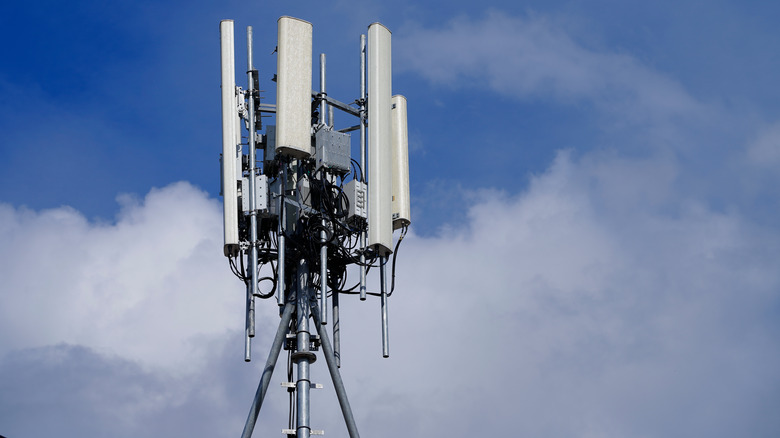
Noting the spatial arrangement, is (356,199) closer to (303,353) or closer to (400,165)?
(400,165)

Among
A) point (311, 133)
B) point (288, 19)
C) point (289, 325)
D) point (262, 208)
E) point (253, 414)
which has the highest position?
point (288, 19)

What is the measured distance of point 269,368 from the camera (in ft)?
117

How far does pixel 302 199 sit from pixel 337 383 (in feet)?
16.7

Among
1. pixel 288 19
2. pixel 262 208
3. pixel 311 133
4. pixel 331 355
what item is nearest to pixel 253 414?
pixel 331 355

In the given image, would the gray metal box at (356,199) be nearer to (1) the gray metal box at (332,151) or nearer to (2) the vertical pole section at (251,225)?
(1) the gray metal box at (332,151)

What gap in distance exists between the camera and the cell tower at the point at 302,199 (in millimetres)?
36375

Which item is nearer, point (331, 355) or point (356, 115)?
point (331, 355)

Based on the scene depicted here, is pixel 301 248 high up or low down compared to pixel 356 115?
down

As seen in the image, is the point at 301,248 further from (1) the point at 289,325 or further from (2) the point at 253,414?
(2) the point at 253,414

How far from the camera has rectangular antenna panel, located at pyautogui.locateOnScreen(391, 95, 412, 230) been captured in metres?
38.9

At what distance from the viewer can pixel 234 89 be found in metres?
37.5

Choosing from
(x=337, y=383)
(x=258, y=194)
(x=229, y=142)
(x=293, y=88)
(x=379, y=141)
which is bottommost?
(x=337, y=383)

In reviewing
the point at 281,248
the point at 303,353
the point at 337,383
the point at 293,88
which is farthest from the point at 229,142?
the point at 337,383

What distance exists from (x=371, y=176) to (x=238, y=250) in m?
4.05
